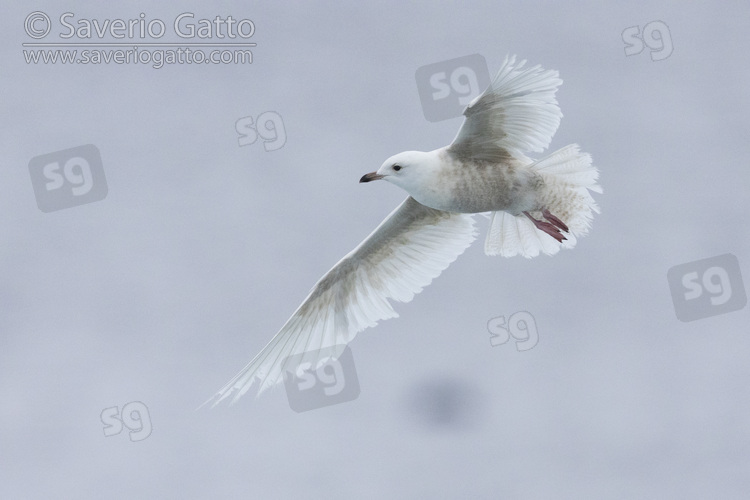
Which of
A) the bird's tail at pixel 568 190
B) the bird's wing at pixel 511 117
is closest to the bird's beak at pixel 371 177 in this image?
the bird's wing at pixel 511 117

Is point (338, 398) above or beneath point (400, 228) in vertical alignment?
beneath

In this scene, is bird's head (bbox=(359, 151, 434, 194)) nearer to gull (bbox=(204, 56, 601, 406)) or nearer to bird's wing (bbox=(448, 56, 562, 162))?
gull (bbox=(204, 56, 601, 406))

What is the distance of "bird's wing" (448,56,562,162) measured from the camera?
12750 mm

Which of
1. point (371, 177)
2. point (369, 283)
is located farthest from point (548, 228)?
point (369, 283)

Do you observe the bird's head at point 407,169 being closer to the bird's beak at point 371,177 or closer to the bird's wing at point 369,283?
the bird's beak at point 371,177

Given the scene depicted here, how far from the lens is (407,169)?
43.4 ft

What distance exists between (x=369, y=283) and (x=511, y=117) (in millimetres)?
3243

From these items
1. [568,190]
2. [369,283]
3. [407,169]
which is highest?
[407,169]

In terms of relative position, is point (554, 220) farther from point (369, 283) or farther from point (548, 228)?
point (369, 283)

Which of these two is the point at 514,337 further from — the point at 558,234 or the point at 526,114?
the point at 526,114

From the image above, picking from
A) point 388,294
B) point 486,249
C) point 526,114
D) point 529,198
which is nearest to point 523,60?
point 526,114

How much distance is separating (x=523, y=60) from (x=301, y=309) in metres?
4.50

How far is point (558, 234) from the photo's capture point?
44.8 ft

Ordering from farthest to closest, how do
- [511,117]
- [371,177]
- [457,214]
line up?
1. [457,214]
2. [371,177]
3. [511,117]
